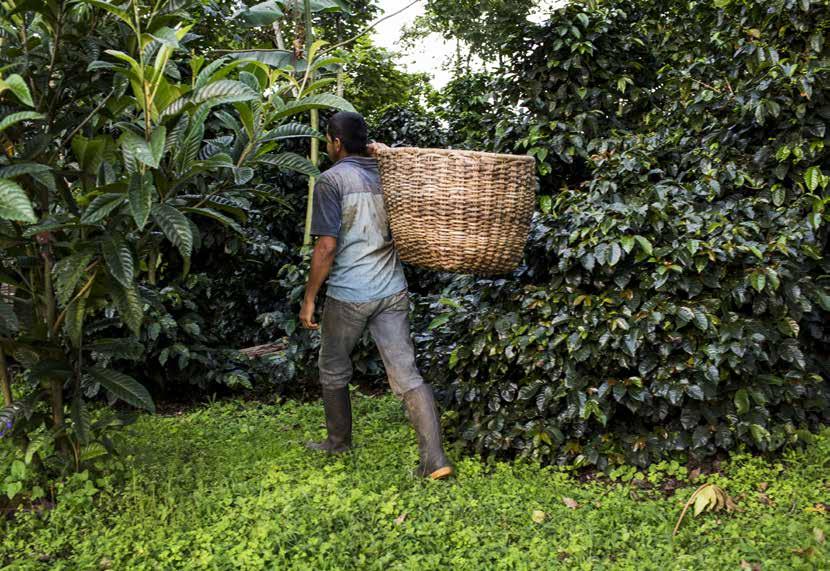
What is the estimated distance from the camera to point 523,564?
281 cm

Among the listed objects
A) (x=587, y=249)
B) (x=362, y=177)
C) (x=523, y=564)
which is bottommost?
(x=523, y=564)

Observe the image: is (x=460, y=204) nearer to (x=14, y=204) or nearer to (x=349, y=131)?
(x=349, y=131)

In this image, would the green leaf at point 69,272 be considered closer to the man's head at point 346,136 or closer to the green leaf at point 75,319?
the green leaf at point 75,319

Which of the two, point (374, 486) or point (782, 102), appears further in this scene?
point (782, 102)

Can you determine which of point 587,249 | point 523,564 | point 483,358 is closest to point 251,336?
point 483,358

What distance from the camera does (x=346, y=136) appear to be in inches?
147

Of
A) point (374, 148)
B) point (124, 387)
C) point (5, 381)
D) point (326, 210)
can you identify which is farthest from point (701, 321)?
point (5, 381)

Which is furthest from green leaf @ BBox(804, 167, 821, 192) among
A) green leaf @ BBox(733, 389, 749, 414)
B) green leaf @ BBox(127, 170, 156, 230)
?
green leaf @ BBox(127, 170, 156, 230)

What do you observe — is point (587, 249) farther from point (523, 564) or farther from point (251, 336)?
point (251, 336)

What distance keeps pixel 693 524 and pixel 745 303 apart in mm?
1253

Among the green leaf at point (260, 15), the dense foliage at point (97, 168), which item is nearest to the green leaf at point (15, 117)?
the dense foliage at point (97, 168)

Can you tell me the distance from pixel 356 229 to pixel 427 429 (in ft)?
3.60

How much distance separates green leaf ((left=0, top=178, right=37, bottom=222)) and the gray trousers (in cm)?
174

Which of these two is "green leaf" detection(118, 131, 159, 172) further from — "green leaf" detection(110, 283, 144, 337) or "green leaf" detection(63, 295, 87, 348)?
"green leaf" detection(63, 295, 87, 348)
